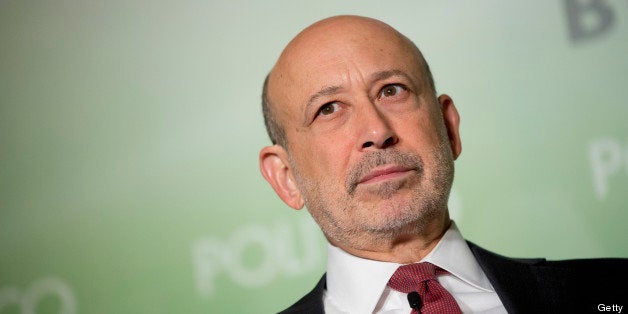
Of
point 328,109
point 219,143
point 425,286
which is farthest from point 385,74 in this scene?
point 219,143

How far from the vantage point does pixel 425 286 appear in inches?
77.7

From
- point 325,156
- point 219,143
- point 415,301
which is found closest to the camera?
point 415,301

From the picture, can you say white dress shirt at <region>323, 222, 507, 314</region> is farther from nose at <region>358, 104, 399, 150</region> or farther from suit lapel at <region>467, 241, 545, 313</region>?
nose at <region>358, 104, 399, 150</region>

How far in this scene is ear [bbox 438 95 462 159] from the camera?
2258mm

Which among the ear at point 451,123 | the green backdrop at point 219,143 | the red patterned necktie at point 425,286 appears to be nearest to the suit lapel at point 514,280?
the red patterned necktie at point 425,286

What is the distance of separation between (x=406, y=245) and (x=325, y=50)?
0.54m

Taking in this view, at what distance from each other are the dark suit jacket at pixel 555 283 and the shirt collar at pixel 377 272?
50 millimetres

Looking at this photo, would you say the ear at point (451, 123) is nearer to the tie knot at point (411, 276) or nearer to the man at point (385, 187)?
the man at point (385, 187)

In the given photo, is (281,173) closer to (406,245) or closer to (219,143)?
(406,245)

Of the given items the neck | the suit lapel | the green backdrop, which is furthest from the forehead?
the green backdrop

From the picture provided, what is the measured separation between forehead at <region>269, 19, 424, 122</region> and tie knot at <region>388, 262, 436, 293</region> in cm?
48

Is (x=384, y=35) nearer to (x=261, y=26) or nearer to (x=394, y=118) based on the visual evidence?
(x=394, y=118)

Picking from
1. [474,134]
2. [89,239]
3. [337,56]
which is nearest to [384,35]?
[337,56]

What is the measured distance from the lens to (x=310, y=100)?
208cm
